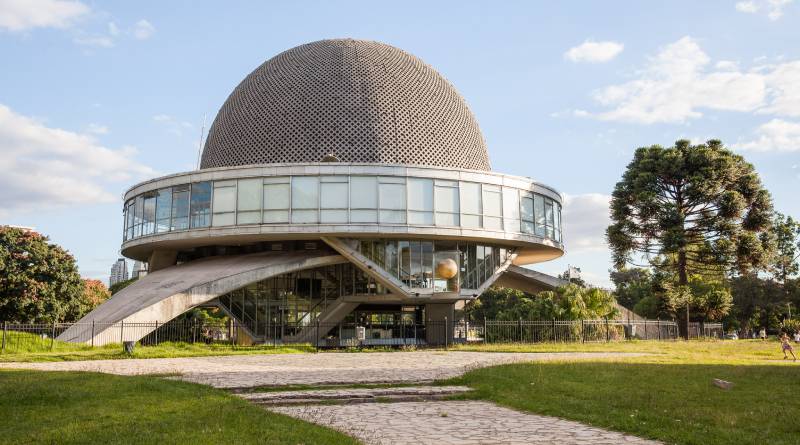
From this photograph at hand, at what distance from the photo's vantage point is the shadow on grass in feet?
22.6

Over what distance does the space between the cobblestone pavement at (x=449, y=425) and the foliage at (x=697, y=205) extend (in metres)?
A: 23.5

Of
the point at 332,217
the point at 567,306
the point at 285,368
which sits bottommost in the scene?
the point at 285,368

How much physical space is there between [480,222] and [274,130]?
9549 mm

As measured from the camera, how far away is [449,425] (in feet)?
24.2

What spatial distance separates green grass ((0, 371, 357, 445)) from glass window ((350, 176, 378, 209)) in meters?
15.1

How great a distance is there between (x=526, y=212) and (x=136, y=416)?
73.0 ft

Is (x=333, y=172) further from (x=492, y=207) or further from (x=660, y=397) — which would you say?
(x=660, y=397)

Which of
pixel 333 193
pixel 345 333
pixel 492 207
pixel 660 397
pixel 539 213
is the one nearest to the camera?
pixel 660 397

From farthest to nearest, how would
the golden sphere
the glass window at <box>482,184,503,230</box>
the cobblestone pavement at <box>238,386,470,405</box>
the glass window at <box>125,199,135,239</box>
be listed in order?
1. the glass window at <box>125,199,135,239</box>
2. the glass window at <box>482,184,503,230</box>
3. the golden sphere
4. the cobblestone pavement at <box>238,386,470,405</box>

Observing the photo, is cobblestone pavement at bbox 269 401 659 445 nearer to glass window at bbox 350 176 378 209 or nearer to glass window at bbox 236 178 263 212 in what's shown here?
glass window at bbox 350 176 378 209

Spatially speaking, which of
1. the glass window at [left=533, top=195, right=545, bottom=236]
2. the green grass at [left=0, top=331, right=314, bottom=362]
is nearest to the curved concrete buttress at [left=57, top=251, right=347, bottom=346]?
the green grass at [left=0, top=331, right=314, bottom=362]

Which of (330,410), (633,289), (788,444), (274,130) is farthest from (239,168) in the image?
(633,289)

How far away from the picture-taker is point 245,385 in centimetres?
1036

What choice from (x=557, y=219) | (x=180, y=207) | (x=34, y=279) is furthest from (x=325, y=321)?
(x=34, y=279)
